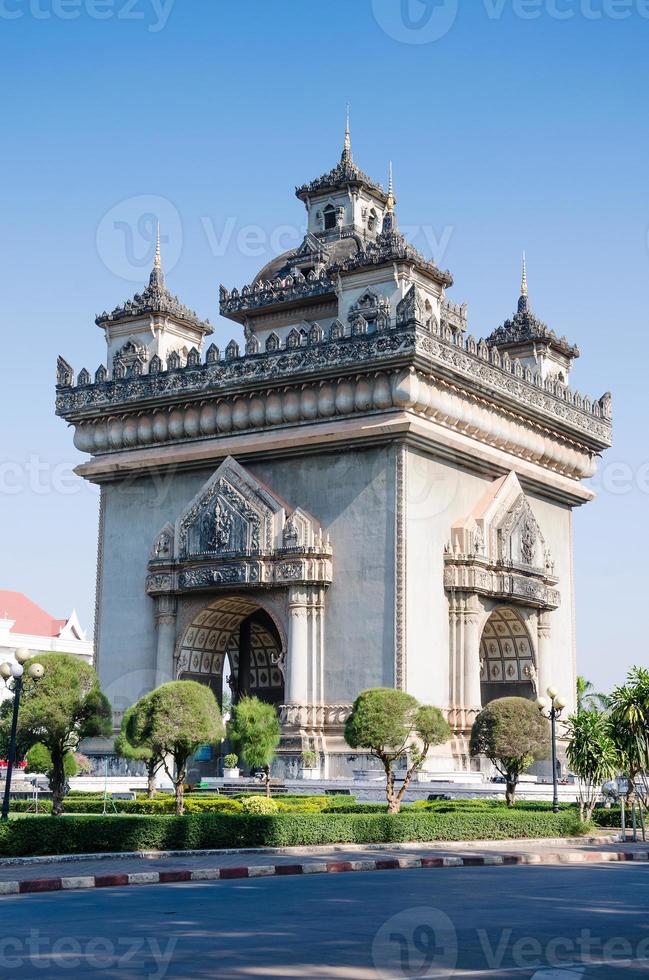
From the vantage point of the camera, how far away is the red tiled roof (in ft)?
263

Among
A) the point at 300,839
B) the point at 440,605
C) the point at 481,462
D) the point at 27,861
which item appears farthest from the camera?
the point at 481,462

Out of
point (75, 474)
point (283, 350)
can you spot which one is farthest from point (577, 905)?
point (75, 474)

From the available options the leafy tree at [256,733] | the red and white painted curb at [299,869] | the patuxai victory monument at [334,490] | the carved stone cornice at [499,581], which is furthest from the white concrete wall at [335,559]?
the red and white painted curb at [299,869]

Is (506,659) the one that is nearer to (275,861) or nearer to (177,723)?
(177,723)

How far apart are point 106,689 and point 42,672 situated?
13076 millimetres

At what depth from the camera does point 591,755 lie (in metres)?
25.2

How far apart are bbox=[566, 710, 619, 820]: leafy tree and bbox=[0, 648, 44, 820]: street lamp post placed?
10.6 m

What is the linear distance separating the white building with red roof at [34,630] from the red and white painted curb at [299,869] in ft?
185

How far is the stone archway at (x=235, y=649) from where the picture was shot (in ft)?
111

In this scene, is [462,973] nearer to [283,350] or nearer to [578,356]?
[283,350]

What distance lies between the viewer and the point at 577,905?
12648 millimetres

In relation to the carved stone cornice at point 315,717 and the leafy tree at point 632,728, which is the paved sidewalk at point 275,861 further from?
the carved stone cornice at point 315,717

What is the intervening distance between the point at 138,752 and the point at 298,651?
4.53 meters

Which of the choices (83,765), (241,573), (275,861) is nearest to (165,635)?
(241,573)
